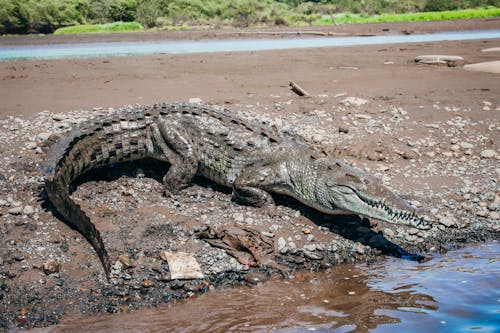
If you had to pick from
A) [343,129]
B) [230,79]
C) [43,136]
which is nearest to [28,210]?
[43,136]

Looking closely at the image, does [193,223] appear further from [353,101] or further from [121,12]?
[121,12]

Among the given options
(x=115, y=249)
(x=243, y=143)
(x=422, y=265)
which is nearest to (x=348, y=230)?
(x=422, y=265)

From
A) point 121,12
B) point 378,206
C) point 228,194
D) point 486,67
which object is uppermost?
point 121,12

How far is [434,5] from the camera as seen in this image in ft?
146

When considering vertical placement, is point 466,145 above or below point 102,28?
below

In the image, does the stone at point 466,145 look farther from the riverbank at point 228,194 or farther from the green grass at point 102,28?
the green grass at point 102,28

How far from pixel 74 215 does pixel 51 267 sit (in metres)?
0.52

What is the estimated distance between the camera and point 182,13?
39.1 m

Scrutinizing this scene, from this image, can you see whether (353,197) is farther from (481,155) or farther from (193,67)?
(193,67)

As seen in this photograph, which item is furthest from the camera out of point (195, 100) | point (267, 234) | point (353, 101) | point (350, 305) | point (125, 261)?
point (195, 100)

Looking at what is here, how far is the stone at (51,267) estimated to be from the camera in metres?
4.34

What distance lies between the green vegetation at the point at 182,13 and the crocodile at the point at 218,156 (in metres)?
26.3

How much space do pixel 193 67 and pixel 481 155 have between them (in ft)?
27.5

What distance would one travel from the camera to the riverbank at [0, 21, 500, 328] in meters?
4.36
